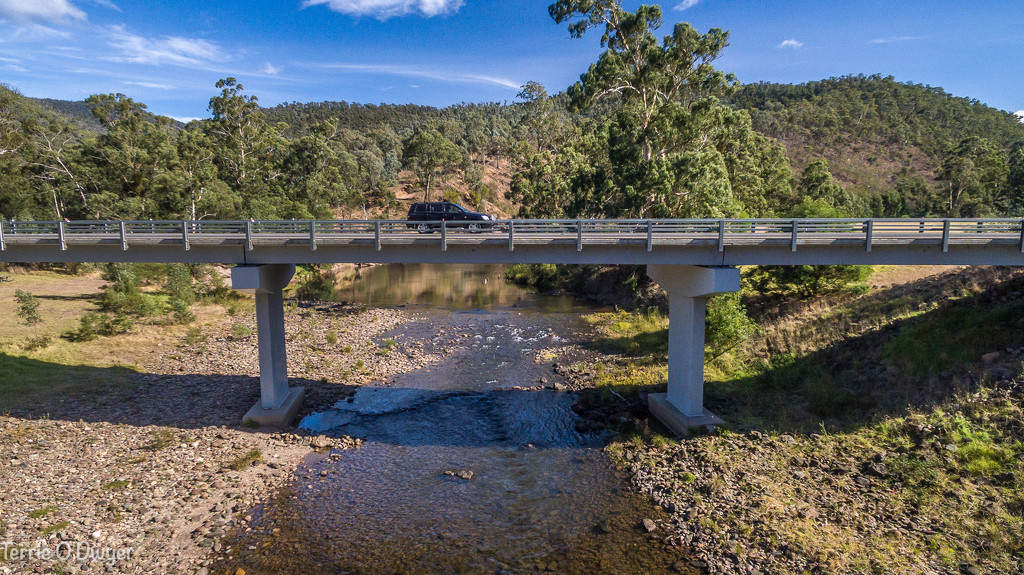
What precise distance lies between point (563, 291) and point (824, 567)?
4220 cm

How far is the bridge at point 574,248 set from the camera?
1677cm

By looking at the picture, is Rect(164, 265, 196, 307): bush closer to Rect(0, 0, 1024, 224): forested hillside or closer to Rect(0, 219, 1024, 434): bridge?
Rect(0, 0, 1024, 224): forested hillside

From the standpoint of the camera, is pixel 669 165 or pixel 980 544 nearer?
pixel 980 544

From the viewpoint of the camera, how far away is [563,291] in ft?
174

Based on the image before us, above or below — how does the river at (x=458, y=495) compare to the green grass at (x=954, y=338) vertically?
below

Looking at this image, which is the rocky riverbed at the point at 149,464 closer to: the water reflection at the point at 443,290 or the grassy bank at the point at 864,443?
the grassy bank at the point at 864,443

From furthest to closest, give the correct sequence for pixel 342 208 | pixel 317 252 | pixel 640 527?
pixel 342 208 → pixel 317 252 → pixel 640 527

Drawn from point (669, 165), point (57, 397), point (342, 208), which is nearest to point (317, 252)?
point (57, 397)

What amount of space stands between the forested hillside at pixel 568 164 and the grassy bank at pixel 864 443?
349 inches

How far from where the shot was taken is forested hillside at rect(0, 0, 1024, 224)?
36.6 metres

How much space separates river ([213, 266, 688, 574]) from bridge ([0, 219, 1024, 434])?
468 centimetres

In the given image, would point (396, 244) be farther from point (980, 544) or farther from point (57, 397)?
point (980, 544)

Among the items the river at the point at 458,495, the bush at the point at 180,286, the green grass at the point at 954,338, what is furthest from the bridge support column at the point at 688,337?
the bush at the point at 180,286

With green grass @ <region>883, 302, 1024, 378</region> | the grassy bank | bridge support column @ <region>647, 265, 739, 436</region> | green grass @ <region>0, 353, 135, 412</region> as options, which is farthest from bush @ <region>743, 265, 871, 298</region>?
green grass @ <region>0, 353, 135, 412</region>
